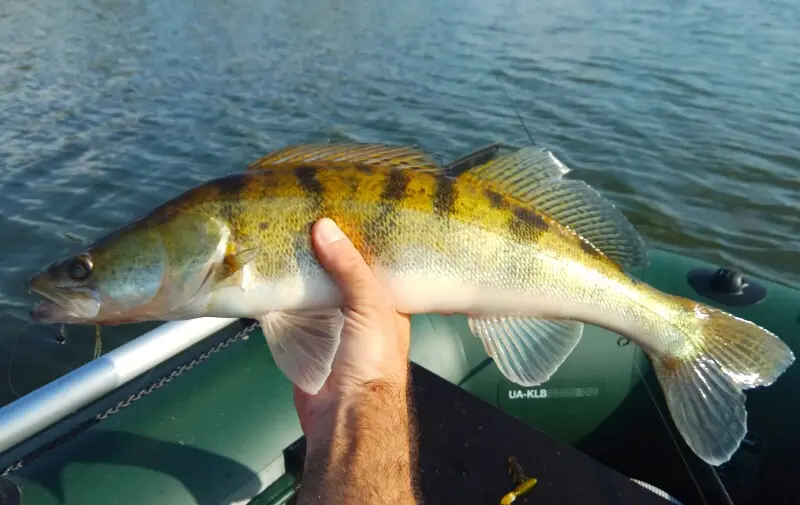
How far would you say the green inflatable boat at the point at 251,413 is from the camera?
2809 millimetres

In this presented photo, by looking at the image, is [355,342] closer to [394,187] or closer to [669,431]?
[394,187]

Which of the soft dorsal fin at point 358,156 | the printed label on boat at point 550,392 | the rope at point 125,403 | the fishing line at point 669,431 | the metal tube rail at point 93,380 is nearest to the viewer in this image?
the soft dorsal fin at point 358,156

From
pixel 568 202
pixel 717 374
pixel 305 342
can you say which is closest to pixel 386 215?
pixel 305 342

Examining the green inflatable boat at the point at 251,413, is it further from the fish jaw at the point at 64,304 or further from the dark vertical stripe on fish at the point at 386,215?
the dark vertical stripe on fish at the point at 386,215

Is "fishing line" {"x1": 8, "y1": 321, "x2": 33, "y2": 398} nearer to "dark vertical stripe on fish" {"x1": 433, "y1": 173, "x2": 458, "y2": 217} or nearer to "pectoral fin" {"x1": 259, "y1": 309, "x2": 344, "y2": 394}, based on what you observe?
"pectoral fin" {"x1": 259, "y1": 309, "x2": 344, "y2": 394}

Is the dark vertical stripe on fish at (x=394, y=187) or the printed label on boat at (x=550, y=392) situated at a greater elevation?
the dark vertical stripe on fish at (x=394, y=187)

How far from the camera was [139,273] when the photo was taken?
7.26 feet

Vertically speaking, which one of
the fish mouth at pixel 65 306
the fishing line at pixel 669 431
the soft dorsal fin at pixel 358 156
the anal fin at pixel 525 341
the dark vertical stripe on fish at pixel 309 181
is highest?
the soft dorsal fin at pixel 358 156

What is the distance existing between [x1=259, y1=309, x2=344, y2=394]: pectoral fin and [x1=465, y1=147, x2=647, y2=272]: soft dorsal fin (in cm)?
84

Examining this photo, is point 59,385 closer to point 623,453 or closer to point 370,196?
point 370,196

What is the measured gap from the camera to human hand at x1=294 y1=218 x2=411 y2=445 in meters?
2.21

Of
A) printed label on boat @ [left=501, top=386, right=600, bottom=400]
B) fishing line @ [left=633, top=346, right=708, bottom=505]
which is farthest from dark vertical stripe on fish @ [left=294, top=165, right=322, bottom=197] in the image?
fishing line @ [left=633, top=346, right=708, bottom=505]

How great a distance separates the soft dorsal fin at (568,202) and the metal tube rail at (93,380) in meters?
2.07

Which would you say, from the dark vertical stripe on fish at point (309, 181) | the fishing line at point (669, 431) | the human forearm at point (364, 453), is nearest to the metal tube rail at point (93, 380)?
the human forearm at point (364, 453)
